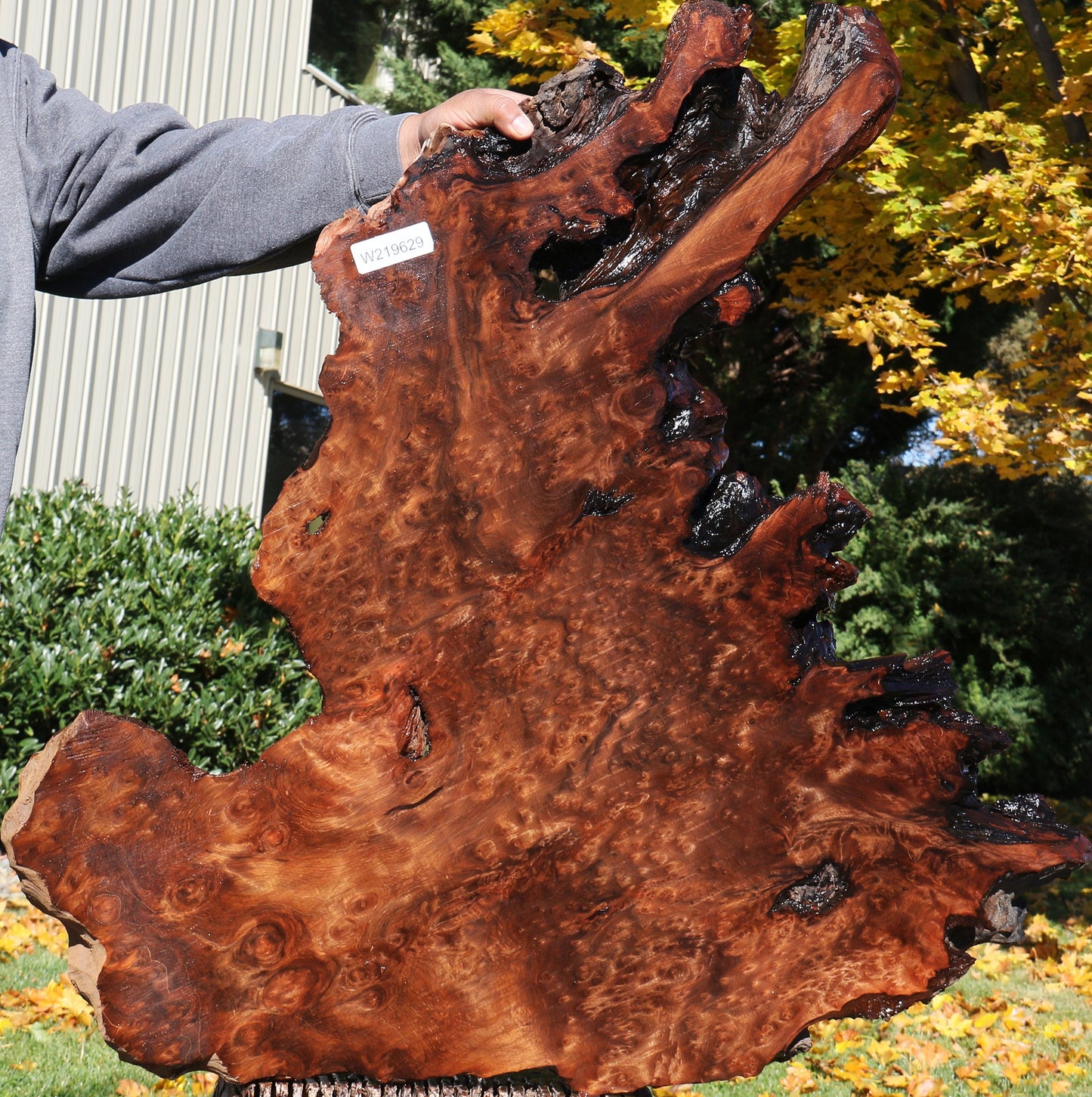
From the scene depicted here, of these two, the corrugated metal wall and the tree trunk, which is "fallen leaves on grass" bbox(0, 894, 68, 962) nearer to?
the corrugated metal wall

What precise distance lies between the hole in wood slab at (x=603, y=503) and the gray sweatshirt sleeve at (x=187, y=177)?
0.61 m

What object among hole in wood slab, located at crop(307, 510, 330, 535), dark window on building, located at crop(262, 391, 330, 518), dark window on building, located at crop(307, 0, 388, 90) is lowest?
dark window on building, located at crop(262, 391, 330, 518)

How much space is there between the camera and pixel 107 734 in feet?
5.30

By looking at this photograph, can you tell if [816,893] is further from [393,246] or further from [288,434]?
[288,434]

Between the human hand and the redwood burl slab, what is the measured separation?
0.04m

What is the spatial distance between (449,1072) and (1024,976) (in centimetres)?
362

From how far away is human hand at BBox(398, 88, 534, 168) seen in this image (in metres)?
1.64

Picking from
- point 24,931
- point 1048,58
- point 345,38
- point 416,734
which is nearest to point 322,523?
point 416,734

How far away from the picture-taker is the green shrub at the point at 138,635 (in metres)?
4.12

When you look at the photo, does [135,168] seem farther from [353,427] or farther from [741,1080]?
[741,1080]

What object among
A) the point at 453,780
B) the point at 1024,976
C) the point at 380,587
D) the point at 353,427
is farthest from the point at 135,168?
the point at 1024,976

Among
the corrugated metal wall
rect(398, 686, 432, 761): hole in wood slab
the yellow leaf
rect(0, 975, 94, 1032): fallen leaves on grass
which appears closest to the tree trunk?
the yellow leaf

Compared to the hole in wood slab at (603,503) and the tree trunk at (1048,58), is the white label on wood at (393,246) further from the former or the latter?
the tree trunk at (1048,58)

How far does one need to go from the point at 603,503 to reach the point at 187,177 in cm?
88
